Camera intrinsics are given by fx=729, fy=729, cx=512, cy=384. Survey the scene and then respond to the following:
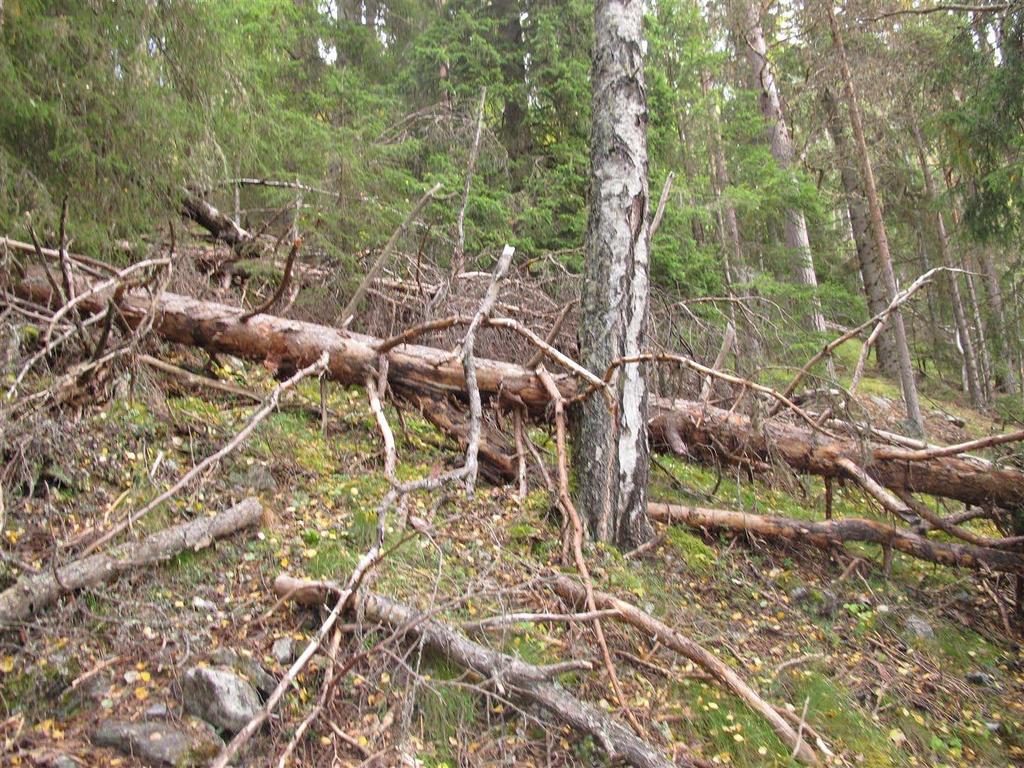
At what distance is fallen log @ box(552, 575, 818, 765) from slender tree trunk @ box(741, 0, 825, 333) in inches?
296

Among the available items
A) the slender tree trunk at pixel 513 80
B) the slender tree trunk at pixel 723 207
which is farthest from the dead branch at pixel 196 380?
the slender tree trunk at pixel 723 207

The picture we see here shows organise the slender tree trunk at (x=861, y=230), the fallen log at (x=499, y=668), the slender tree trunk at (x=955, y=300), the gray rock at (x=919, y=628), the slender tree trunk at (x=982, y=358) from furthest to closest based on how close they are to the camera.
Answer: the slender tree trunk at (x=955, y=300) → the slender tree trunk at (x=982, y=358) → the slender tree trunk at (x=861, y=230) → the gray rock at (x=919, y=628) → the fallen log at (x=499, y=668)

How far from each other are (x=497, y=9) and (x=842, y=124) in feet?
22.1

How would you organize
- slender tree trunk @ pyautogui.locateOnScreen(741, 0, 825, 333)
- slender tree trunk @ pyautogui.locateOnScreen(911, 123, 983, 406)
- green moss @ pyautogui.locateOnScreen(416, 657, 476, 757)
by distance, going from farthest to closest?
slender tree trunk @ pyautogui.locateOnScreen(911, 123, 983, 406) → slender tree trunk @ pyautogui.locateOnScreen(741, 0, 825, 333) → green moss @ pyautogui.locateOnScreen(416, 657, 476, 757)

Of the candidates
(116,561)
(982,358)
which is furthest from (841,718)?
(982,358)

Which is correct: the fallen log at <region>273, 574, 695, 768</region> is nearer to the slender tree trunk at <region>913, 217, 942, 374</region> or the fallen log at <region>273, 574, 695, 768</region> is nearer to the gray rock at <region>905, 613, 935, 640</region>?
the gray rock at <region>905, 613, 935, 640</region>

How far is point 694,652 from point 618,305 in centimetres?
232

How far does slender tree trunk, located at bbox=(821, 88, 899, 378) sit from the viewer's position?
13320mm

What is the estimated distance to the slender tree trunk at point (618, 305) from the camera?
5066 millimetres

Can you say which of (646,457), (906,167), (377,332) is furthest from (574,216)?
(906,167)

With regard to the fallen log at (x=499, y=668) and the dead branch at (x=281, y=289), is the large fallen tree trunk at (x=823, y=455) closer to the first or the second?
the fallen log at (x=499, y=668)

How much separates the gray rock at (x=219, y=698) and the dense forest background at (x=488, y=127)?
3.83 m

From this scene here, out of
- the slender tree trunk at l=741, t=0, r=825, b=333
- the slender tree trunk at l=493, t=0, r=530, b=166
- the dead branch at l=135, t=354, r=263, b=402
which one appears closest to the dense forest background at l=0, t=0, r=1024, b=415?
the slender tree trunk at l=493, t=0, r=530, b=166

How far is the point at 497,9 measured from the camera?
37.8ft
